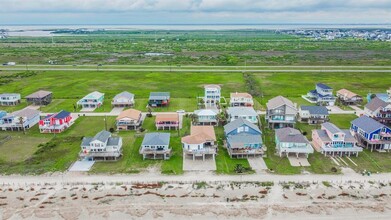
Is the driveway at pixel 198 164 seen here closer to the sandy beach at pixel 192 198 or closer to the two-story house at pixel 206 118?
the sandy beach at pixel 192 198

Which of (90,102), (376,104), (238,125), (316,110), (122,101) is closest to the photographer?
(238,125)

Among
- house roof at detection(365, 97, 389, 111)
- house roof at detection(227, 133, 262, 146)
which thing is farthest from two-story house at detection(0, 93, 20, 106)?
house roof at detection(365, 97, 389, 111)

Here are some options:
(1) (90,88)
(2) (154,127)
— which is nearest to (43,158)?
(2) (154,127)

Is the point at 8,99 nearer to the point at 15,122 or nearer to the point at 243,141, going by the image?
the point at 15,122

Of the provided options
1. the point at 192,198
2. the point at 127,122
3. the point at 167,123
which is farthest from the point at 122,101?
the point at 192,198

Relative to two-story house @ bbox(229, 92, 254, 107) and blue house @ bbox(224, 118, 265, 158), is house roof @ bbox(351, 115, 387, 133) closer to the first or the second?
blue house @ bbox(224, 118, 265, 158)

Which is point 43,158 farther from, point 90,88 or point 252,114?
point 90,88
